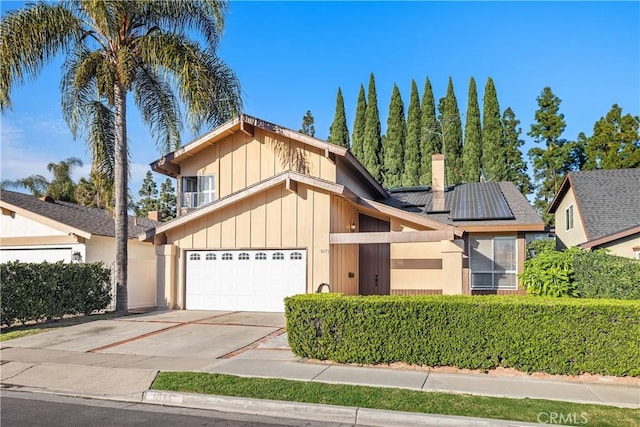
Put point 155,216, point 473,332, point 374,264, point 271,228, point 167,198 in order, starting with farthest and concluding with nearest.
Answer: point 167,198 < point 155,216 < point 374,264 < point 271,228 < point 473,332

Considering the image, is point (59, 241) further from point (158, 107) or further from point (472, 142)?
point (472, 142)

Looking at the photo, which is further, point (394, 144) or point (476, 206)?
point (394, 144)

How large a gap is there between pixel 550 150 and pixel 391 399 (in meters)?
35.7

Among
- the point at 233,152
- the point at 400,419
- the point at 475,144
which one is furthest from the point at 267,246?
the point at 475,144

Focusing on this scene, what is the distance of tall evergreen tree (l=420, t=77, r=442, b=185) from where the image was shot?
39.2 metres

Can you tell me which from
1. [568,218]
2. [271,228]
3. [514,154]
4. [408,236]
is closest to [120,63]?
[271,228]

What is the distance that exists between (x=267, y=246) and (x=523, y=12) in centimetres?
1077

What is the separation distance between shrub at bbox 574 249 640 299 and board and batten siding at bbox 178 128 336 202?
8840 mm

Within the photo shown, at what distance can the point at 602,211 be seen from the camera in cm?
1888

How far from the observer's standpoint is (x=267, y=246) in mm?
15406

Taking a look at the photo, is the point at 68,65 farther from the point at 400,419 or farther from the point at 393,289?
the point at 400,419

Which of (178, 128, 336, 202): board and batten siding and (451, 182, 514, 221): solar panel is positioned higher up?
(178, 128, 336, 202): board and batten siding

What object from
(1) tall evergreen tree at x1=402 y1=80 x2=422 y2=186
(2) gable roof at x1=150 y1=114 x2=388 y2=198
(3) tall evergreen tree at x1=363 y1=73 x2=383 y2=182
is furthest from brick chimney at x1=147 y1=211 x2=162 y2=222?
(1) tall evergreen tree at x1=402 y1=80 x2=422 y2=186

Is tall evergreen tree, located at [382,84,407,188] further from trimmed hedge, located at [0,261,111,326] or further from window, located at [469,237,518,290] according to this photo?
trimmed hedge, located at [0,261,111,326]
